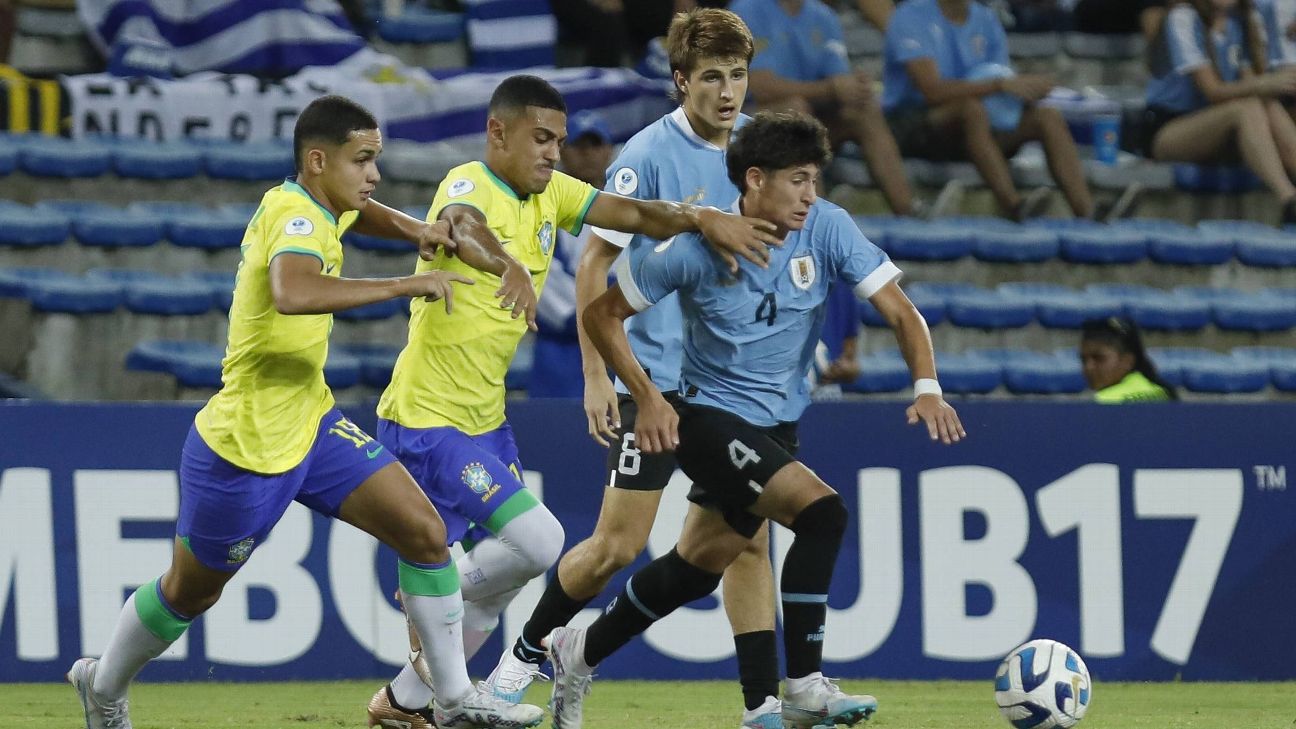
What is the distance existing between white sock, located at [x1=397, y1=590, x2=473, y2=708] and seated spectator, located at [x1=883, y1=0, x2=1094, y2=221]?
608 centimetres

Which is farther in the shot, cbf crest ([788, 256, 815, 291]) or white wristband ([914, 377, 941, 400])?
cbf crest ([788, 256, 815, 291])

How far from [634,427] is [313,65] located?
5.41m

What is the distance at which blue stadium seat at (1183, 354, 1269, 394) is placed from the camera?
11.0m

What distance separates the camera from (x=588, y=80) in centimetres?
1085

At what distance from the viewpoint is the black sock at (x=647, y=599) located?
584cm

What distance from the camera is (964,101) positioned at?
10.9 meters

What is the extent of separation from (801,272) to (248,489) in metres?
1.71

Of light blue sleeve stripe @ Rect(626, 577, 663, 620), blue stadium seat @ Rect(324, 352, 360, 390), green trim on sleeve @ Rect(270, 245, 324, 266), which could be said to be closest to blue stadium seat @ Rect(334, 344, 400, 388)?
blue stadium seat @ Rect(324, 352, 360, 390)

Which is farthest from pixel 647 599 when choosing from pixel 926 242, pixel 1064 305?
pixel 1064 305

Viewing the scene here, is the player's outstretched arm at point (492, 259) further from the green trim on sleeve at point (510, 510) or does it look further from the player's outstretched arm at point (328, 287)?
the green trim on sleeve at point (510, 510)

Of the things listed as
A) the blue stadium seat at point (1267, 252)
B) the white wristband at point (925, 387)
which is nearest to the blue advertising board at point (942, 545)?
the white wristband at point (925, 387)

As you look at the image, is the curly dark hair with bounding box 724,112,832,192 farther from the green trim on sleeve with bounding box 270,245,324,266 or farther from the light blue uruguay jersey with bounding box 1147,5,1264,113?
the light blue uruguay jersey with bounding box 1147,5,1264,113

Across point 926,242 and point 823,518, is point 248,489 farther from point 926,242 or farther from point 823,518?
point 926,242

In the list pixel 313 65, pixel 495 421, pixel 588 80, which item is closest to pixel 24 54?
pixel 313 65
